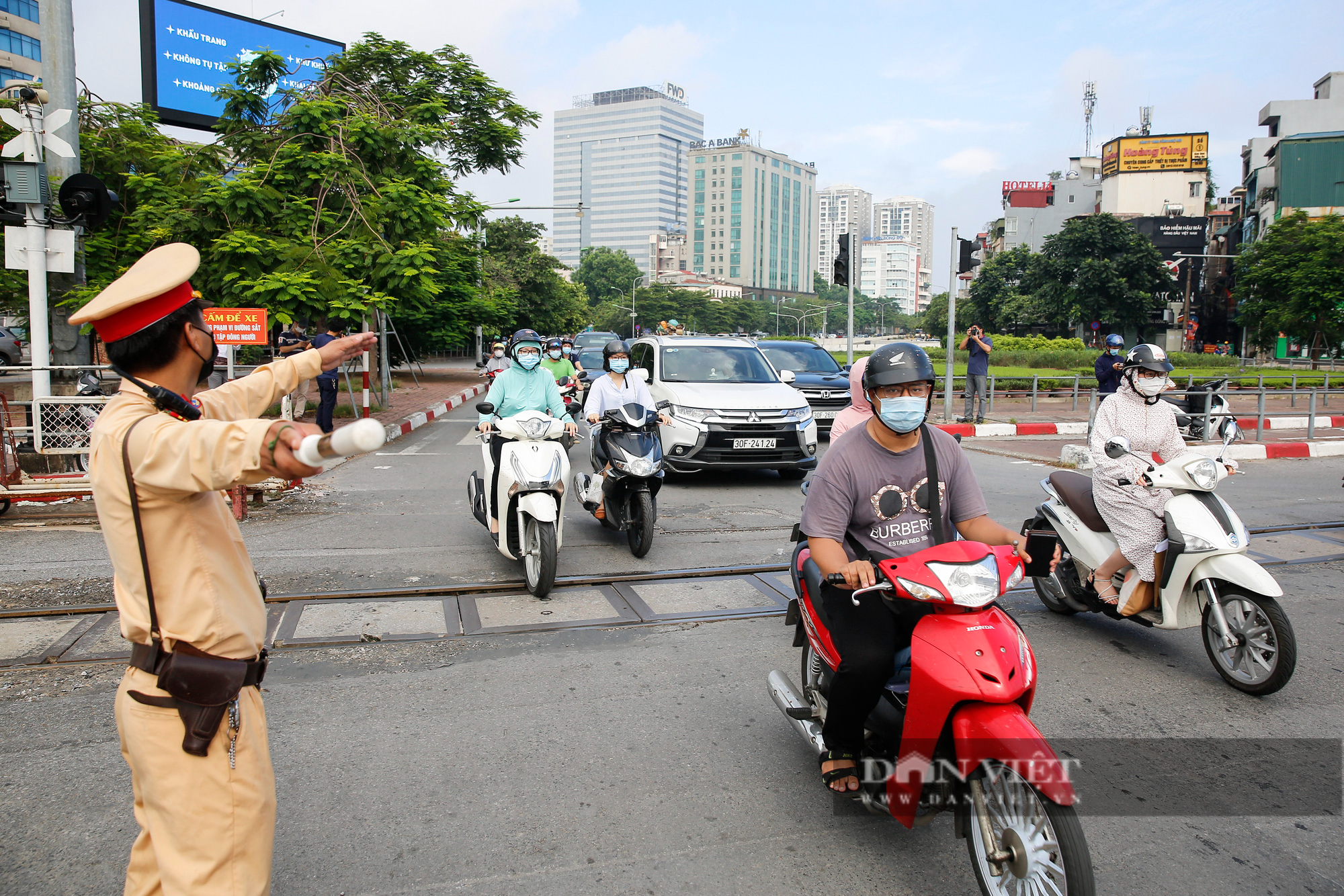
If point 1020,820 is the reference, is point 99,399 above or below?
above

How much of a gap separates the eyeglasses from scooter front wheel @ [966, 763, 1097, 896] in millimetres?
1187

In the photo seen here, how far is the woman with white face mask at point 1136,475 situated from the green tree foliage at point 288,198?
1165cm

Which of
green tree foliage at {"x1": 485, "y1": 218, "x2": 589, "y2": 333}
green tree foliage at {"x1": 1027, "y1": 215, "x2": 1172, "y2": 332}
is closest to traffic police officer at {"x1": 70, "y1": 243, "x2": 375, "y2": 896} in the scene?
green tree foliage at {"x1": 485, "y1": 218, "x2": 589, "y2": 333}

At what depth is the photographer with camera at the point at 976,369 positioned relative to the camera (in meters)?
16.1

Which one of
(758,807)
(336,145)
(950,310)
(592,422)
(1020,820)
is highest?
(336,145)

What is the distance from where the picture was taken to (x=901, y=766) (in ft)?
8.81

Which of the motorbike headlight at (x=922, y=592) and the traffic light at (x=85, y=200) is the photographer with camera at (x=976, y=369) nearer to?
the traffic light at (x=85, y=200)

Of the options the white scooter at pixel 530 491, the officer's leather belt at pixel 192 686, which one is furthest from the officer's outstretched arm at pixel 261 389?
the white scooter at pixel 530 491

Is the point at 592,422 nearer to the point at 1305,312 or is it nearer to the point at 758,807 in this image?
the point at 758,807

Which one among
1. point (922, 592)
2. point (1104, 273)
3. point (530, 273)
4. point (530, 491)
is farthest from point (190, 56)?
point (1104, 273)

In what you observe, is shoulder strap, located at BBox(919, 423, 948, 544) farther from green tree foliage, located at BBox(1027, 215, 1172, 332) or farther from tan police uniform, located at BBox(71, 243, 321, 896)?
green tree foliage, located at BBox(1027, 215, 1172, 332)

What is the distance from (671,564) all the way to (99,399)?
18.8 feet

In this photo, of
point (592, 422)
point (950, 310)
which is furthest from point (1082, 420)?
point (592, 422)

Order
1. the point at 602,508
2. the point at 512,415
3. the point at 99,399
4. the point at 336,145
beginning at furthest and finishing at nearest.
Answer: the point at 336,145, the point at 99,399, the point at 602,508, the point at 512,415
